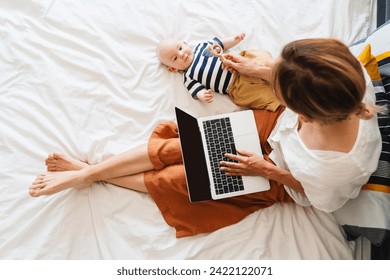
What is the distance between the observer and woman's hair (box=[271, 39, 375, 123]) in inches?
32.5

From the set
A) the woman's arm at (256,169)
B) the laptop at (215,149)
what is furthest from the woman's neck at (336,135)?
the laptop at (215,149)

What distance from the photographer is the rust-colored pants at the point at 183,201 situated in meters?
1.30

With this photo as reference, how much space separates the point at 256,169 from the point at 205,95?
0.37 meters

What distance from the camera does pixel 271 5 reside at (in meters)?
1.61

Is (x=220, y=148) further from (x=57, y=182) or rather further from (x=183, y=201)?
(x=57, y=182)

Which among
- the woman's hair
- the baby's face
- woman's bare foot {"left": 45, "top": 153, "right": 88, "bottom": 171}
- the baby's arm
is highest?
the baby's arm

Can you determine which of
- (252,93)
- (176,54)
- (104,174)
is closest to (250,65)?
(252,93)

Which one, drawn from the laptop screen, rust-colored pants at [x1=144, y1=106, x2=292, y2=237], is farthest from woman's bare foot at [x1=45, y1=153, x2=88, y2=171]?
the laptop screen

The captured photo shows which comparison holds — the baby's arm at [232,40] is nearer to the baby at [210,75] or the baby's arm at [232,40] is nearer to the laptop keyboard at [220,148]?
the baby at [210,75]

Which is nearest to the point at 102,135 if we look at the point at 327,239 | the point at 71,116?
the point at 71,116

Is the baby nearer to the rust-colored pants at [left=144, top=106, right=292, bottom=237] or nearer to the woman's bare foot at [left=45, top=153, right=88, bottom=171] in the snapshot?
the rust-colored pants at [left=144, top=106, right=292, bottom=237]

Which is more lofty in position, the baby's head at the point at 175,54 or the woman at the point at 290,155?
the baby's head at the point at 175,54

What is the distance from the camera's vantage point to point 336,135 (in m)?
0.99
